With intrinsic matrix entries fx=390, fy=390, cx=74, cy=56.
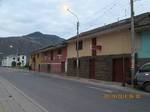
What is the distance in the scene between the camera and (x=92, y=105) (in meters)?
16.5

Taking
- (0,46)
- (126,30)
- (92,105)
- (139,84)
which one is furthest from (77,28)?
(0,46)

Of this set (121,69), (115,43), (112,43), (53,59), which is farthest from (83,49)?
(53,59)

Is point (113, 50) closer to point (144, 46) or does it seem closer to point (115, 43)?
point (115, 43)

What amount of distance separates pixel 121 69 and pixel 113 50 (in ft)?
9.73

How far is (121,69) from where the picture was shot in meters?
39.9

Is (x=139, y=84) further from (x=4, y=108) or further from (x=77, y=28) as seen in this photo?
(x=77, y=28)

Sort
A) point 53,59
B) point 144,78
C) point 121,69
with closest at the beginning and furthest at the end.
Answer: point 144,78 < point 121,69 < point 53,59

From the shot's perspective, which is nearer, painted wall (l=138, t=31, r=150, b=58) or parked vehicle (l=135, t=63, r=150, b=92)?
parked vehicle (l=135, t=63, r=150, b=92)

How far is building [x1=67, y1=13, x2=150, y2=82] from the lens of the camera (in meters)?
36.2

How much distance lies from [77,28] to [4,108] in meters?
36.8

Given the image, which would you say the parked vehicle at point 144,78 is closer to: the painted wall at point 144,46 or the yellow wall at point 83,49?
the painted wall at point 144,46

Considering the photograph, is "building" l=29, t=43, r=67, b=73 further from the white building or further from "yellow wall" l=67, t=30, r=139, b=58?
the white building

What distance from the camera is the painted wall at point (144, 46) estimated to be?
35.7m

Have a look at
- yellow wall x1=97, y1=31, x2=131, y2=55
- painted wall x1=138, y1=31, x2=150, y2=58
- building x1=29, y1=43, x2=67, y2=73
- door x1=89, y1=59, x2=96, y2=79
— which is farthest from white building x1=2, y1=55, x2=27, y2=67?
painted wall x1=138, y1=31, x2=150, y2=58
